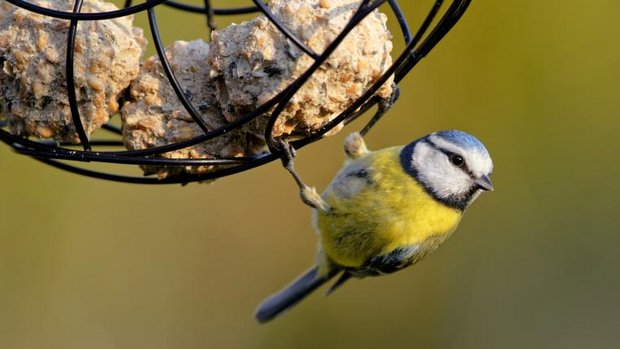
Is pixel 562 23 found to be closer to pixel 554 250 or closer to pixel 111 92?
pixel 554 250

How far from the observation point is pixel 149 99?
74.5 inches

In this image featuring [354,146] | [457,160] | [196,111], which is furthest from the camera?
[354,146]

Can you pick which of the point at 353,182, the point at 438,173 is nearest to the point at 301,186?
the point at 353,182

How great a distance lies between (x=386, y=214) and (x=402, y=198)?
0.06 meters

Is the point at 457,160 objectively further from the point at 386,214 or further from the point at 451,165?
the point at 386,214

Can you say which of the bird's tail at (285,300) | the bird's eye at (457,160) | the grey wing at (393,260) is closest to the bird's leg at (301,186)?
the grey wing at (393,260)

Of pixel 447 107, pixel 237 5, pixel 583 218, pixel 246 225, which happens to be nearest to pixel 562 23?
pixel 447 107

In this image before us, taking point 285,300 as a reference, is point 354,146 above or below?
above

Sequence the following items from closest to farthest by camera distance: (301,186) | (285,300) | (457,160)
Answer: (301,186), (457,160), (285,300)

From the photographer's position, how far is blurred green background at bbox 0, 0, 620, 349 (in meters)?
3.45

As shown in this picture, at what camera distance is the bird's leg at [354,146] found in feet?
8.34

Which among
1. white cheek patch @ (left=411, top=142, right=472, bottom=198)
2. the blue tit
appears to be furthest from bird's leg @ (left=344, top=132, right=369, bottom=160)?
white cheek patch @ (left=411, top=142, right=472, bottom=198)

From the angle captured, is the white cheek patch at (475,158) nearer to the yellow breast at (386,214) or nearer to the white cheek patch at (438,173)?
the white cheek patch at (438,173)

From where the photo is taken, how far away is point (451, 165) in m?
2.30
